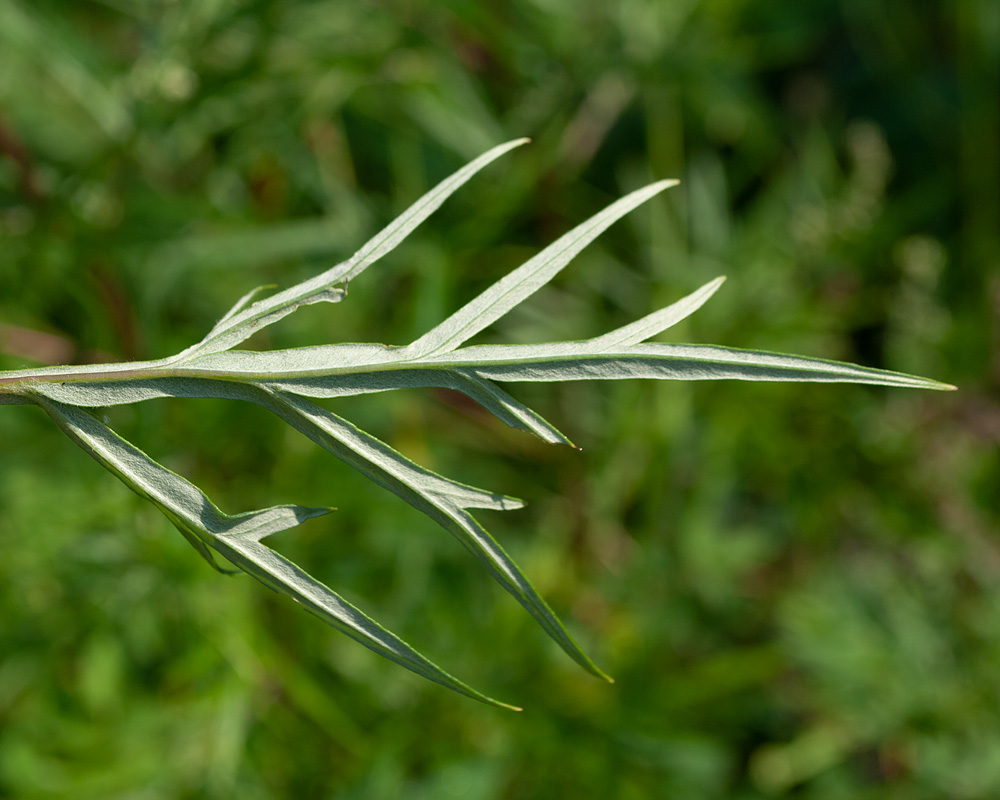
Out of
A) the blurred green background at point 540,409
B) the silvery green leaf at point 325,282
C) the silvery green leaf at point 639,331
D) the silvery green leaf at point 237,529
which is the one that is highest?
the silvery green leaf at point 325,282

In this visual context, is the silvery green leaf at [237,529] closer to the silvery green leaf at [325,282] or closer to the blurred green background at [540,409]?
the silvery green leaf at [325,282]

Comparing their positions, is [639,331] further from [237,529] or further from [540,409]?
[540,409]

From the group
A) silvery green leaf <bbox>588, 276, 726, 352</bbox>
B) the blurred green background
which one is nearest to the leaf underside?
silvery green leaf <bbox>588, 276, 726, 352</bbox>

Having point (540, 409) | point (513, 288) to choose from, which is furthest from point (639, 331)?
point (540, 409)

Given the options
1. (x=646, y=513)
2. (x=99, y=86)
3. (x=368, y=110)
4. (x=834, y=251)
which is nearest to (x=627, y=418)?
(x=646, y=513)

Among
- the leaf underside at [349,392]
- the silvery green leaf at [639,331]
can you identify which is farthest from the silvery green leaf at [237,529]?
the silvery green leaf at [639,331]

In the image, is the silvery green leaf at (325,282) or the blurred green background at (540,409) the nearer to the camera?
the silvery green leaf at (325,282)
